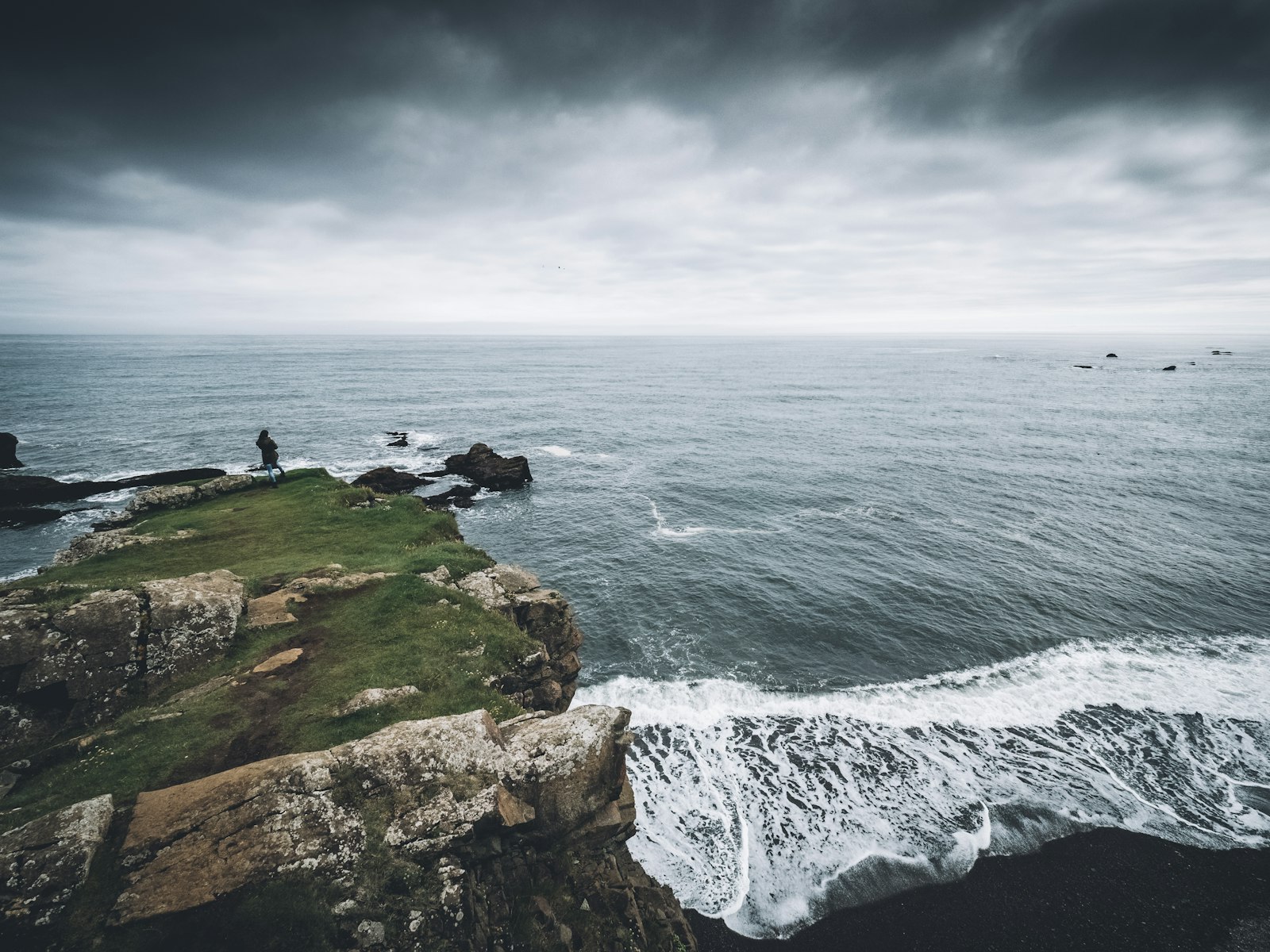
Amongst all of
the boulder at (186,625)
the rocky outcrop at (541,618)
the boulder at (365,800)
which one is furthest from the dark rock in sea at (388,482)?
the boulder at (365,800)

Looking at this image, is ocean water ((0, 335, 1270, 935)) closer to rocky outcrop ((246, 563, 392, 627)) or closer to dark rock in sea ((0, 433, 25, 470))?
dark rock in sea ((0, 433, 25, 470))

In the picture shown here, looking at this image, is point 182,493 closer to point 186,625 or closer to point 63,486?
point 186,625

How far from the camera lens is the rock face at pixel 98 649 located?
1370cm

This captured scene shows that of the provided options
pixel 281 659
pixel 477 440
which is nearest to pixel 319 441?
pixel 477 440

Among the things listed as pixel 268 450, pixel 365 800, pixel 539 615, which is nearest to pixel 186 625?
pixel 365 800

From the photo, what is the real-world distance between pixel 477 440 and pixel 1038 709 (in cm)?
6964

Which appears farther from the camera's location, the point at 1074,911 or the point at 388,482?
the point at 388,482

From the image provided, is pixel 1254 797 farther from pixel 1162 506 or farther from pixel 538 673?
pixel 1162 506

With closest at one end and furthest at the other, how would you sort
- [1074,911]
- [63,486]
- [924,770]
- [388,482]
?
[1074,911], [924,770], [63,486], [388,482]

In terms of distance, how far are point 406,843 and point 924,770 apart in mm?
22314

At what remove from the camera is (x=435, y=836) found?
11.4 m

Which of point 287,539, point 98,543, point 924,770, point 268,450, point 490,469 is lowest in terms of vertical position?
point 924,770

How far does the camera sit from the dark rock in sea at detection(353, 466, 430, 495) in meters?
52.2

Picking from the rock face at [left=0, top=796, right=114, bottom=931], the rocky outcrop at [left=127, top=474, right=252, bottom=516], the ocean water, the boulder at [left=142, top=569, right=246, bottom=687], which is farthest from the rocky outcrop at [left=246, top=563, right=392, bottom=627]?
the rocky outcrop at [left=127, top=474, right=252, bottom=516]
